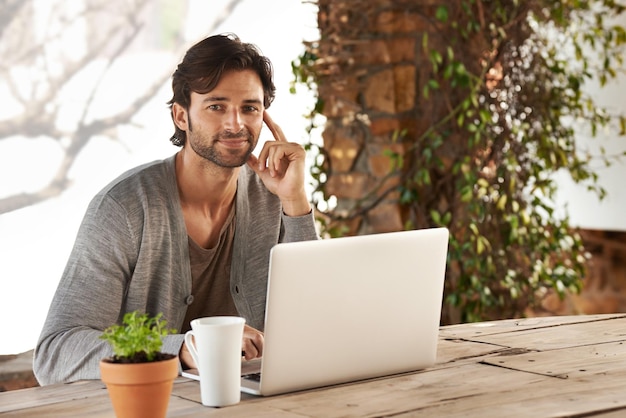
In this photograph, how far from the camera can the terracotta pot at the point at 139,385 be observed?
4.34 feet

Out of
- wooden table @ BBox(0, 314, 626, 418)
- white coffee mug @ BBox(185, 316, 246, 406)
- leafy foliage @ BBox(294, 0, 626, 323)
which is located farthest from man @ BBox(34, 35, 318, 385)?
leafy foliage @ BBox(294, 0, 626, 323)

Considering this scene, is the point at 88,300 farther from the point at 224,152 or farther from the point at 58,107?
the point at 58,107

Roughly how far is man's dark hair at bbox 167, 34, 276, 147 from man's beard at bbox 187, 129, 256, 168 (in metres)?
0.10

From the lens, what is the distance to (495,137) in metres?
3.54

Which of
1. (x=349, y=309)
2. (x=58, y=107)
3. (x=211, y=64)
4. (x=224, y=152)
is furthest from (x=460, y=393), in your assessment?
(x=58, y=107)

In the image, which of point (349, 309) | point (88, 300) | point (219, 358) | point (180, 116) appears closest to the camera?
point (219, 358)

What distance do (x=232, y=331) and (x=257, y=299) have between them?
2.53 ft

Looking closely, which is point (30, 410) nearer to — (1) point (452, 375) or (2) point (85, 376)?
(2) point (85, 376)

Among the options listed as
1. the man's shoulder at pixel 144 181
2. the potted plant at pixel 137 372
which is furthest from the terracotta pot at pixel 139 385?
the man's shoulder at pixel 144 181

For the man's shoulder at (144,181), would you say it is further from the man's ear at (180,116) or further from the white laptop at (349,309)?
the white laptop at (349,309)

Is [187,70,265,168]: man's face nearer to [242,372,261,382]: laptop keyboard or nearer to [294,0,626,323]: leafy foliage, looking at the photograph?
[242,372,261,382]: laptop keyboard

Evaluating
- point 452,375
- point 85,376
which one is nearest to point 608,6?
point 452,375

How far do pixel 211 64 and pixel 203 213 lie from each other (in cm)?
35

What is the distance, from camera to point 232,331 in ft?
4.79
